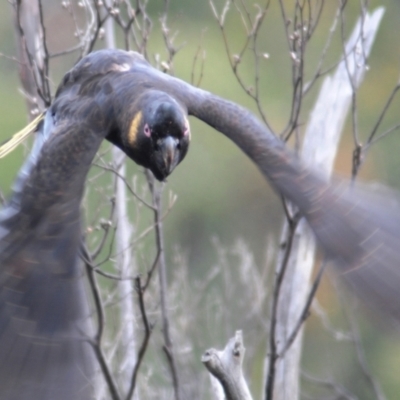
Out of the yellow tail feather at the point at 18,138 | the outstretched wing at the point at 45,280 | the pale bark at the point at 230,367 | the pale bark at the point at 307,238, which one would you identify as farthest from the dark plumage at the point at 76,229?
the pale bark at the point at 307,238

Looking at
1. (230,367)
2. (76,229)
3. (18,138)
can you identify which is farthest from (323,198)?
(18,138)

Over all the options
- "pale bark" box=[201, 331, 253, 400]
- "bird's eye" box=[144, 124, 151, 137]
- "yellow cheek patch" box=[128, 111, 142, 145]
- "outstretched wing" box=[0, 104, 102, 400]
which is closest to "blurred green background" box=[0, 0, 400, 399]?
"yellow cheek patch" box=[128, 111, 142, 145]

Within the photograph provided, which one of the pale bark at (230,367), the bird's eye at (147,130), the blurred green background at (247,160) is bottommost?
the pale bark at (230,367)

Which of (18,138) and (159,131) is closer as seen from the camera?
(159,131)

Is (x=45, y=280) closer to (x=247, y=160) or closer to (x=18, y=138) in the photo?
(x=18, y=138)

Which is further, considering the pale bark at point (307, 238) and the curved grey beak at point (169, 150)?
the pale bark at point (307, 238)

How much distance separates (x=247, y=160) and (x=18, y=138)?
21.5ft

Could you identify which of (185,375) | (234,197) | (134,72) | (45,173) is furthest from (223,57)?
(45,173)

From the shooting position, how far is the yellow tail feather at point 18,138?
434cm

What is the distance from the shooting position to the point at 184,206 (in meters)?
10.3

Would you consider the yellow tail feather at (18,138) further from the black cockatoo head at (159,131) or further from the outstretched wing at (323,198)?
the black cockatoo head at (159,131)

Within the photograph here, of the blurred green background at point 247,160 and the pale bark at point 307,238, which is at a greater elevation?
the blurred green background at point 247,160

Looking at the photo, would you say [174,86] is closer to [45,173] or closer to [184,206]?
[45,173]

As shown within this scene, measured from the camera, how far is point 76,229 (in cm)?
383
